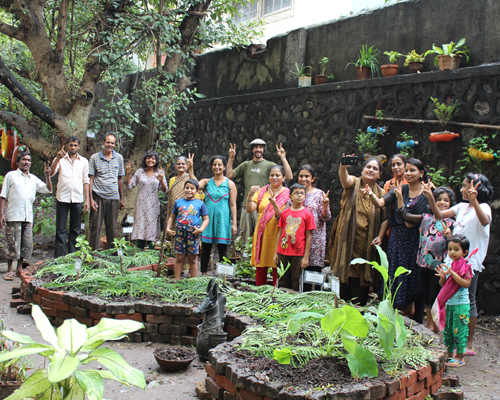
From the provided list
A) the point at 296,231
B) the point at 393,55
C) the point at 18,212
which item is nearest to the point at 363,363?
the point at 296,231

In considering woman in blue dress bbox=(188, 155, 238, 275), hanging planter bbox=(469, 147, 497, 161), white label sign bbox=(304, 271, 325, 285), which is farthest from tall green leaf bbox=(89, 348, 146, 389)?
hanging planter bbox=(469, 147, 497, 161)

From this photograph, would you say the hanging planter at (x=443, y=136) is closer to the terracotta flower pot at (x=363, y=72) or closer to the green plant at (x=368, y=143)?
the green plant at (x=368, y=143)

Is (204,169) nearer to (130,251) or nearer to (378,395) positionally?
(130,251)

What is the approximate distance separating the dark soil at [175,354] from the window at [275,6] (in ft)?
34.3

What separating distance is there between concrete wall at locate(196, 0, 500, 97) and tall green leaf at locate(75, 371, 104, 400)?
5124 mm

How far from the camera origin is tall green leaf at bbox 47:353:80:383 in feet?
4.33

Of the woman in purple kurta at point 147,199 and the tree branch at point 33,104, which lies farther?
the tree branch at point 33,104

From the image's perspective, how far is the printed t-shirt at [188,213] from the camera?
5.10 meters

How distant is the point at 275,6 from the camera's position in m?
12.5

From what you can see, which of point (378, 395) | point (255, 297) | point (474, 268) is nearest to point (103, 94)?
point (255, 297)

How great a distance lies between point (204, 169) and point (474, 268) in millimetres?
6041

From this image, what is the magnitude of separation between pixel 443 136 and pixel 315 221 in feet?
5.67

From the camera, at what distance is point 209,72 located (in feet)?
30.0

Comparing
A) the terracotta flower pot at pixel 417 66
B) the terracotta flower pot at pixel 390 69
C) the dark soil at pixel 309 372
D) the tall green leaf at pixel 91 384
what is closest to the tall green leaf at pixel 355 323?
the dark soil at pixel 309 372
